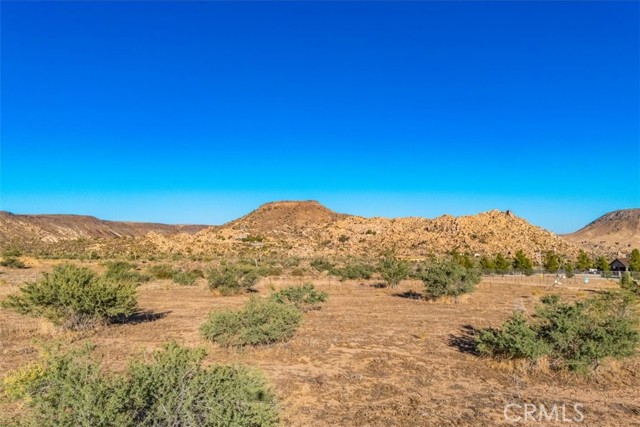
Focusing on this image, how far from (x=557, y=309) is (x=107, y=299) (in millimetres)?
14405

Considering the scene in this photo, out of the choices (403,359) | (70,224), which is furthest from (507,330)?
(70,224)

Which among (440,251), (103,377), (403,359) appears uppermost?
(440,251)

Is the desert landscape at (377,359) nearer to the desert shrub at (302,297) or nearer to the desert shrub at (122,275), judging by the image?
the desert shrub at (302,297)

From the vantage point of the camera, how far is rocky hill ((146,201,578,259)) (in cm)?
7806

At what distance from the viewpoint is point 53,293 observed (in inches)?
575

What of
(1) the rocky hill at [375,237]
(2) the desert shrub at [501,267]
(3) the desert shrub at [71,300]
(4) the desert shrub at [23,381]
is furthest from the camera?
(1) the rocky hill at [375,237]

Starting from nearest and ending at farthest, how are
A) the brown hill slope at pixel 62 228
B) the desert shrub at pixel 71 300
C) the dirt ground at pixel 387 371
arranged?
the dirt ground at pixel 387 371, the desert shrub at pixel 71 300, the brown hill slope at pixel 62 228

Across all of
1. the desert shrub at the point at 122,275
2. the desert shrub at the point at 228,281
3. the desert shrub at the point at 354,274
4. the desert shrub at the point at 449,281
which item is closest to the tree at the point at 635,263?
the desert shrub at the point at 354,274

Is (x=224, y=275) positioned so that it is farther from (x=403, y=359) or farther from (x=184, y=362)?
(x=184, y=362)

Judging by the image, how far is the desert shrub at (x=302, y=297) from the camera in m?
19.9

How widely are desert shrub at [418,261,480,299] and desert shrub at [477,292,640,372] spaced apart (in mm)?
12031

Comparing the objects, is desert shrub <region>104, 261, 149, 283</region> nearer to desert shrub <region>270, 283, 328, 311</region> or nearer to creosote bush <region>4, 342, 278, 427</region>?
desert shrub <region>270, 283, 328, 311</region>

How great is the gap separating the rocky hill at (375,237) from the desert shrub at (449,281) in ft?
154

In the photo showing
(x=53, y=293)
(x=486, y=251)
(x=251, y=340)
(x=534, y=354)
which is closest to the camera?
(x=534, y=354)
